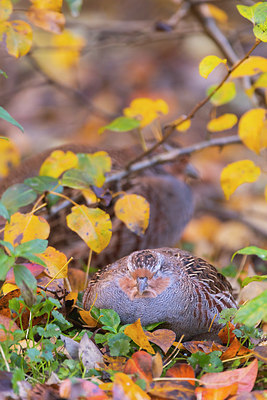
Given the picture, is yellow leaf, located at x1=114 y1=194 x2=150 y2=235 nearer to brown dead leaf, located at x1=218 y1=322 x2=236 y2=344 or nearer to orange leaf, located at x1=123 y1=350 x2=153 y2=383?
brown dead leaf, located at x1=218 y1=322 x2=236 y2=344

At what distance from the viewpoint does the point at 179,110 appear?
856 cm

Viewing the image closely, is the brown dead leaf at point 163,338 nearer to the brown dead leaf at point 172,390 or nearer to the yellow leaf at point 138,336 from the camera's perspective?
the yellow leaf at point 138,336

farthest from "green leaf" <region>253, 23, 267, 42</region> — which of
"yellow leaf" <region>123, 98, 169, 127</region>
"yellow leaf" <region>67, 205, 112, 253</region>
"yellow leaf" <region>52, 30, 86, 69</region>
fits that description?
"yellow leaf" <region>52, 30, 86, 69</region>

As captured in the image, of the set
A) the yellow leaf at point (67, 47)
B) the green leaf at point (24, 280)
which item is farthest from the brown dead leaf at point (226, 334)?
the yellow leaf at point (67, 47)

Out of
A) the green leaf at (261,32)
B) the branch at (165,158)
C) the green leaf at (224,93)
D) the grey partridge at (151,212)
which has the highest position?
the green leaf at (261,32)

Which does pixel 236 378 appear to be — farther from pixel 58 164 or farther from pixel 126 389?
pixel 58 164

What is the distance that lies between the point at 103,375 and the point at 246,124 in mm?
1863

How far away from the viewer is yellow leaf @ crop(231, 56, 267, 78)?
2.84m

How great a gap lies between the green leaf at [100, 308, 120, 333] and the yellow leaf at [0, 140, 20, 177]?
2.48m

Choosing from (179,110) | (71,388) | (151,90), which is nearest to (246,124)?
(71,388)

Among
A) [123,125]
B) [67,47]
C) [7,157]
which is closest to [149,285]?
[123,125]

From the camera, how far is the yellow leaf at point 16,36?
2793 millimetres

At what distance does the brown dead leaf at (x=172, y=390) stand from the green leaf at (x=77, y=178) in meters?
1.23

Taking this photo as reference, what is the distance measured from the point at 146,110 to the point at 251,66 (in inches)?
34.5
